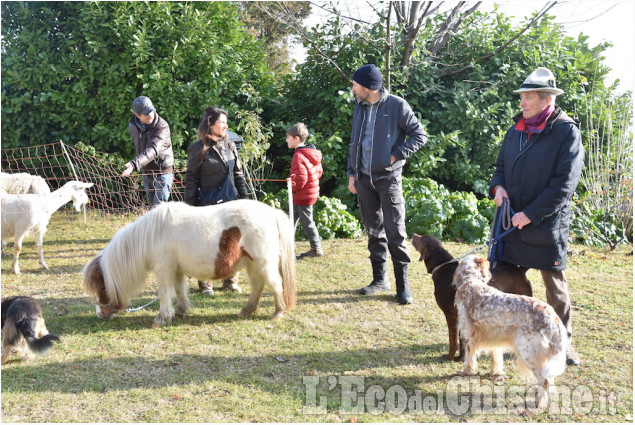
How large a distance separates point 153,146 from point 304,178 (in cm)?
203

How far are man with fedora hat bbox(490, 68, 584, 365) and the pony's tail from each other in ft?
6.70

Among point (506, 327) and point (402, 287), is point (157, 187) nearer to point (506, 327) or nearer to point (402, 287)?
point (402, 287)

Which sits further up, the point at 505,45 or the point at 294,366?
the point at 505,45

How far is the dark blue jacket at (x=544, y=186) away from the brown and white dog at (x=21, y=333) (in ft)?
11.9

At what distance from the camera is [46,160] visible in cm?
980

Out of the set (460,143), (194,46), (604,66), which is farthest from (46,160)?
(604,66)

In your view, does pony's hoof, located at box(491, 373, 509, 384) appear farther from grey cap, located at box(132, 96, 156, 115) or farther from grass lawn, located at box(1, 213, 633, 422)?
grey cap, located at box(132, 96, 156, 115)

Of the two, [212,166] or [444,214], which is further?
[444,214]

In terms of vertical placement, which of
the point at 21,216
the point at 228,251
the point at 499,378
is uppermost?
the point at 21,216

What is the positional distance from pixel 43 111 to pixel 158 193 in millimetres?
4056

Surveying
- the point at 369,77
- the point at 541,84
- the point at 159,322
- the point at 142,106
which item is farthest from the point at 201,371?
the point at 142,106

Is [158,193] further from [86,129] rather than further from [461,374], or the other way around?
[461,374]

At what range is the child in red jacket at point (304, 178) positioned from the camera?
7355 mm

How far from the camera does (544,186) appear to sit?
383cm
